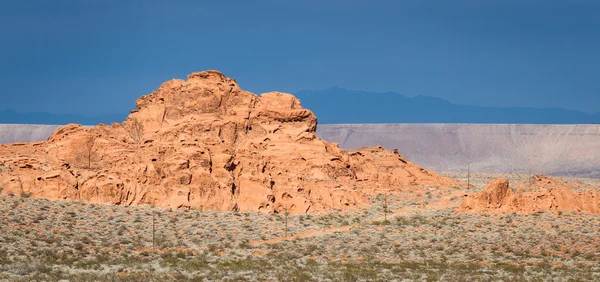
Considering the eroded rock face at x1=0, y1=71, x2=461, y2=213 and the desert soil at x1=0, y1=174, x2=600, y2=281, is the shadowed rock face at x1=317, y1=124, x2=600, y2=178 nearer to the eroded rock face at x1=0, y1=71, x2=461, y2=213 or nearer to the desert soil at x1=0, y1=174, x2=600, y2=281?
the eroded rock face at x1=0, y1=71, x2=461, y2=213

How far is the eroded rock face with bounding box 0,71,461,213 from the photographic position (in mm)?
46969

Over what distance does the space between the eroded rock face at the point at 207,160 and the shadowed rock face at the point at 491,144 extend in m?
82.3

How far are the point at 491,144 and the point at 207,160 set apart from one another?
12210cm

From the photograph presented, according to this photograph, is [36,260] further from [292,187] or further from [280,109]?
[280,109]

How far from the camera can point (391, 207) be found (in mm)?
52250

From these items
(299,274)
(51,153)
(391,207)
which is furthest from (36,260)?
(391,207)

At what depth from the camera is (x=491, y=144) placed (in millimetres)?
163375

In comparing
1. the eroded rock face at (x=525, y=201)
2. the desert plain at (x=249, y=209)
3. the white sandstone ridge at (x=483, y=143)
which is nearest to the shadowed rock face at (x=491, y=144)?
the white sandstone ridge at (x=483, y=143)

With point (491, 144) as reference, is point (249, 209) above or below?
below

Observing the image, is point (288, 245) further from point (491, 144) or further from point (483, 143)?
point (483, 143)

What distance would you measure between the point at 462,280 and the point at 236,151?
1022 inches

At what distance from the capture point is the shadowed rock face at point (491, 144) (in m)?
144

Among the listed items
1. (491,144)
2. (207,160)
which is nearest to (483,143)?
(491,144)

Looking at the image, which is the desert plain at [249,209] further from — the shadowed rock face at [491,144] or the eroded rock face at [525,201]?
the shadowed rock face at [491,144]
